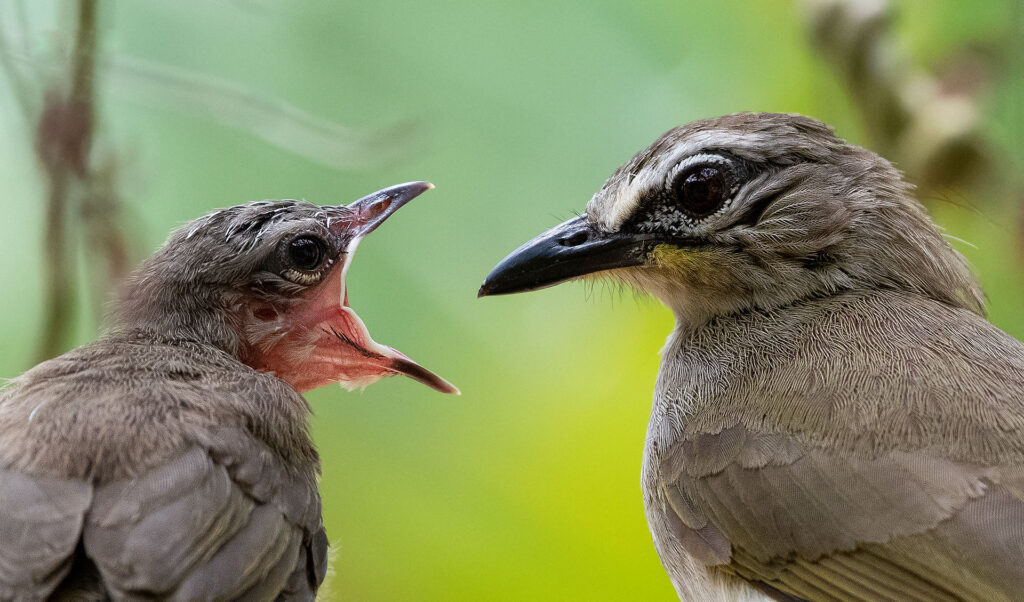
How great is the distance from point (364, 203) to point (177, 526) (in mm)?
1086

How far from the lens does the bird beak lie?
2588mm

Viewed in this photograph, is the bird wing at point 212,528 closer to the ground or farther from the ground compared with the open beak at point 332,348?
closer to the ground

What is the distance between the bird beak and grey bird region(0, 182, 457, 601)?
1.06 feet

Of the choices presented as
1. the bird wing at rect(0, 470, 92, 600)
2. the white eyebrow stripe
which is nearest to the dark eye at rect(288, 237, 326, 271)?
the white eyebrow stripe

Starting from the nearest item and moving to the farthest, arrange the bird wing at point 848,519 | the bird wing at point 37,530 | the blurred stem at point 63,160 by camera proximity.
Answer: the bird wing at point 37,530, the bird wing at point 848,519, the blurred stem at point 63,160

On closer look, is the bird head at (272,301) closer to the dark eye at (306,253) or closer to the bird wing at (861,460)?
the dark eye at (306,253)

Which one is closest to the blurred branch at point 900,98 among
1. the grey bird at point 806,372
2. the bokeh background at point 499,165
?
the bokeh background at point 499,165

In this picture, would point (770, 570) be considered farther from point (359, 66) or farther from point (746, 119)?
point (359, 66)

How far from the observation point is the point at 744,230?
257cm

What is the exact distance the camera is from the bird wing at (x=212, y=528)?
186 cm

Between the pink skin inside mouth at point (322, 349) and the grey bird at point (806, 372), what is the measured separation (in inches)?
11.4

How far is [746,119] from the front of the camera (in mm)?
2686

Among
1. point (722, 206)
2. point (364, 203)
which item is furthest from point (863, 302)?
point (364, 203)

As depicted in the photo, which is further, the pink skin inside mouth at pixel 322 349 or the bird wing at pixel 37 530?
the pink skin inside mouth at pixel 322 349
